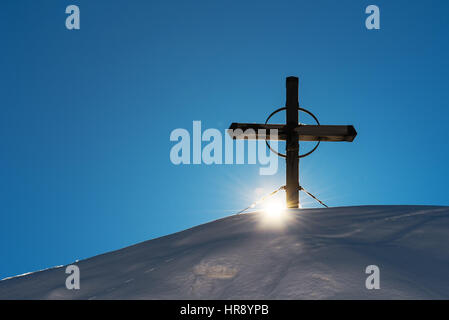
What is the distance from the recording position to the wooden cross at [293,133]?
666cm

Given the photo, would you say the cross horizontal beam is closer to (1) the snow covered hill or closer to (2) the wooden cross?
(2) the wooden cross

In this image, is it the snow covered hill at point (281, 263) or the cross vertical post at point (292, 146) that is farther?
the cross vertical post at point (292, 146)

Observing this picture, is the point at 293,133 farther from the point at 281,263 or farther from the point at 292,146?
the point at 281,263

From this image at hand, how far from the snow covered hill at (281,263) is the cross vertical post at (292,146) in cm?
282

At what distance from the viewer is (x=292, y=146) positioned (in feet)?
22.4

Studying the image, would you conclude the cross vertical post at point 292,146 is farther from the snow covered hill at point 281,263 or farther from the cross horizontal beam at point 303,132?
the snow covered hill at point 281,263

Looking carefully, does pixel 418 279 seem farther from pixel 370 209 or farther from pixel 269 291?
pixel 370 209

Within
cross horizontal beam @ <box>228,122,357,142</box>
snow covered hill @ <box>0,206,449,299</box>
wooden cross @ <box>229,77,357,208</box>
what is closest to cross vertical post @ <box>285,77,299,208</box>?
wooden cross @ <box>229,77,357,208</box>

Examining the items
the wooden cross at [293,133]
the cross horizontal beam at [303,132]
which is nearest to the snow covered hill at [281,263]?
the wooden cross at [293,133]

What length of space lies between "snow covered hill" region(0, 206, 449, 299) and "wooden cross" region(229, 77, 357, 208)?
9.60 feet

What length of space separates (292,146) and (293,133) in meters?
0.23

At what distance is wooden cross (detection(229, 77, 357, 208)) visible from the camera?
21.9 ft

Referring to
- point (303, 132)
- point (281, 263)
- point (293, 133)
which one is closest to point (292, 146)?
A: point (293, 133)
